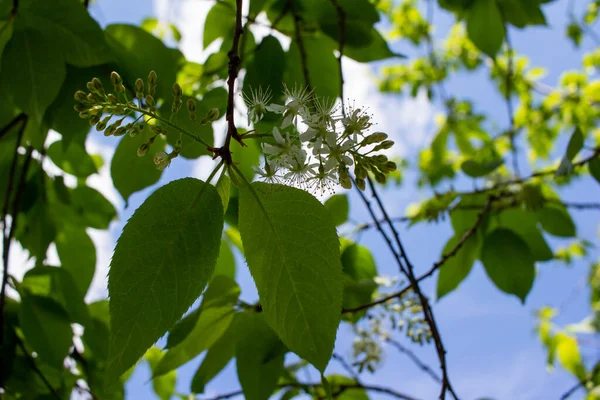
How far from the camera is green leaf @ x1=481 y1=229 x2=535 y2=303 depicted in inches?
72.4

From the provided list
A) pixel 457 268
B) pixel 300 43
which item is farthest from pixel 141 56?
pixel 457 268

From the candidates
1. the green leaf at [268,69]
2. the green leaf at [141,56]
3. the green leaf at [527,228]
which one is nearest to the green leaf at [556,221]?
the green leaf at [527,228]

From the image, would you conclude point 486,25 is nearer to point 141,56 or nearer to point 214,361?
point 141,56

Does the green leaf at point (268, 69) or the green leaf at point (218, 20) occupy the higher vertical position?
the green leaf at point (218, 20)

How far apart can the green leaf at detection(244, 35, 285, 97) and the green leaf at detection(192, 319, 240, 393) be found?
76 centimetres

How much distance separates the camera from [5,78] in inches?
56.1

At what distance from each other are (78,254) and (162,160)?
44.9 inches

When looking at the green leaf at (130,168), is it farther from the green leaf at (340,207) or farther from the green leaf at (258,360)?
the green leaf at (340,207)

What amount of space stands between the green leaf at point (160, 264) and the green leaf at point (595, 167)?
4.17 ft

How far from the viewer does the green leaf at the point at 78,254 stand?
190 cm

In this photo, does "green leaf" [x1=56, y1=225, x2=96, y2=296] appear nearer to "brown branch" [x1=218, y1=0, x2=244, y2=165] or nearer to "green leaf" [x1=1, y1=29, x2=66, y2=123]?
"green leaf" [x1=1, y1=29, x2=66, y2=123]

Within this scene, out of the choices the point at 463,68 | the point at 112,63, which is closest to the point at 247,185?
the point at 112,63

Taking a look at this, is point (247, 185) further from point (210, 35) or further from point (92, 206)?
point (92, 206)

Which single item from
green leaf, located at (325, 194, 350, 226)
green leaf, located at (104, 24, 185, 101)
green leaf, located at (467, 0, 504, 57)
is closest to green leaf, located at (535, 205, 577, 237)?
green leaf, located at (467, 0, 504, 57)
